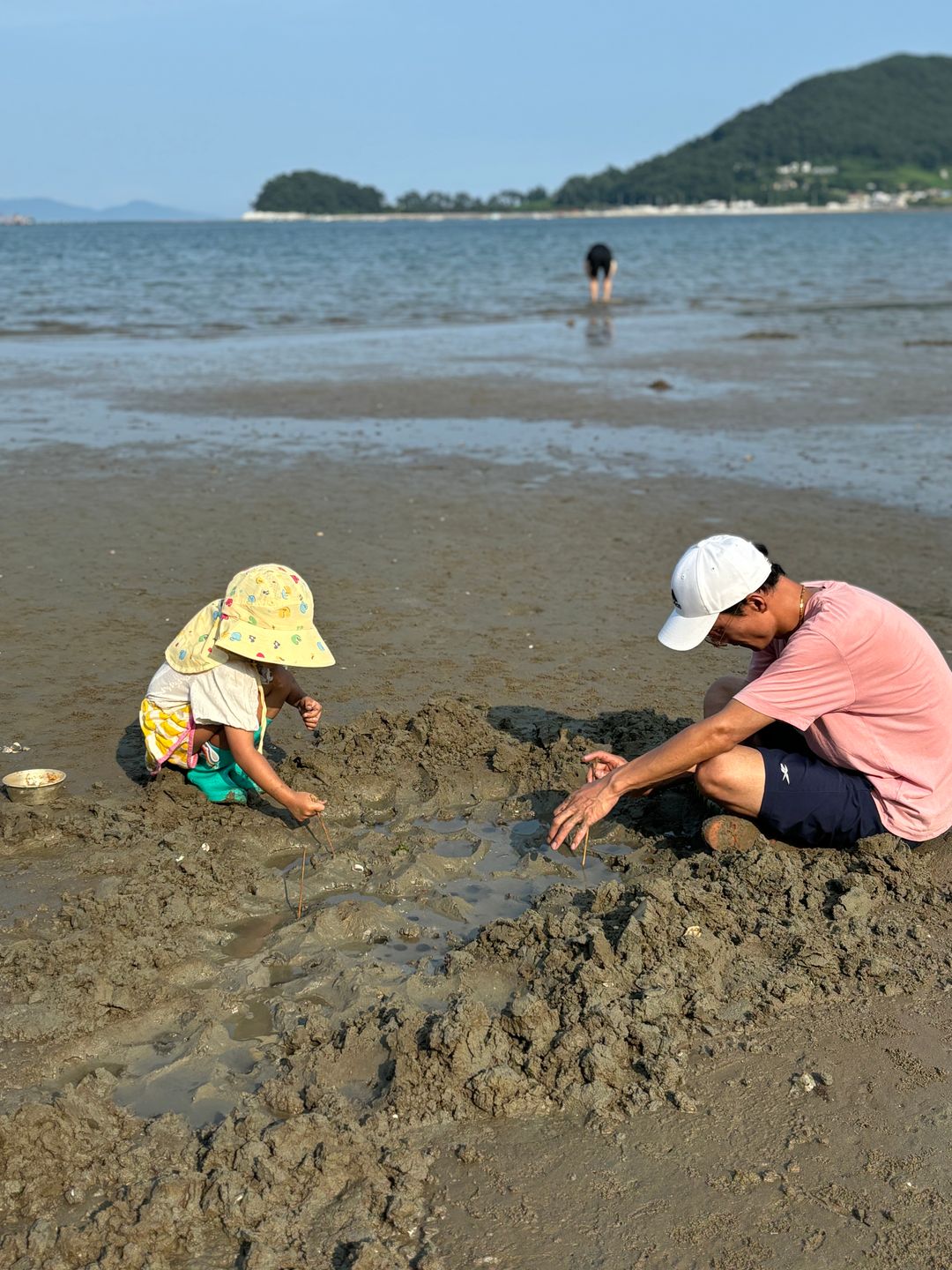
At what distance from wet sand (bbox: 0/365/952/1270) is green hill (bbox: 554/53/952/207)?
14498cm

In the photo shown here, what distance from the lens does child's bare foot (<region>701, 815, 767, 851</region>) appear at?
3.86 meters

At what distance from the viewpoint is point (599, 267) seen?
24.8 meters

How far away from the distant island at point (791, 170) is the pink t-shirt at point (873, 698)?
144309 mm

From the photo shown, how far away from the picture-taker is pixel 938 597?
21.5ft

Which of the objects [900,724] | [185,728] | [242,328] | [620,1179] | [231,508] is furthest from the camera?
[242,328]

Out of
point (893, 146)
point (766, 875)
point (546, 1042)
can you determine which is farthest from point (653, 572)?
point (893, 146)

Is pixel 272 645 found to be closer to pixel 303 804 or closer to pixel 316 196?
pixel 303 804

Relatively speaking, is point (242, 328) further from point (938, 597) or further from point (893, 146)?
point (893, 146)

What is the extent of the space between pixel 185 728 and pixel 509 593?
2751 mm

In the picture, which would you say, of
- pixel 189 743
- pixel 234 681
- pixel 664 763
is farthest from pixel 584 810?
pixel 189 743

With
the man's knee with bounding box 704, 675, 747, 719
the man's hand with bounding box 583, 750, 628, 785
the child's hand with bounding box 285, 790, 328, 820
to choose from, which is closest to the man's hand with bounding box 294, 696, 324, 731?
the child's hand with bounding box 285, 790, 328, 820

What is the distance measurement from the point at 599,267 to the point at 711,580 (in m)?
22.6

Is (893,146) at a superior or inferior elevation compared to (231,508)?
superior

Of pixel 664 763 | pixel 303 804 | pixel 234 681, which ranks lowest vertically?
pixel 303 804
